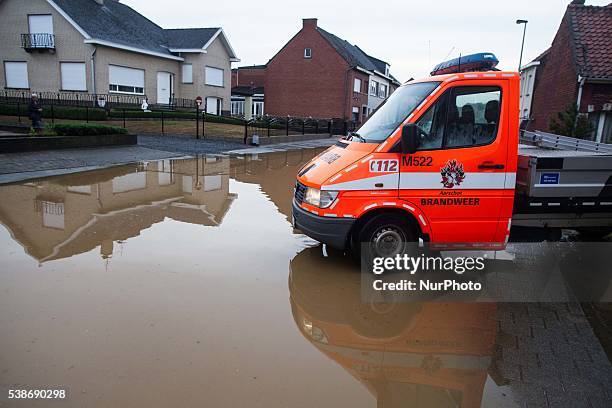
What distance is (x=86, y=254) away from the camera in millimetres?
5863

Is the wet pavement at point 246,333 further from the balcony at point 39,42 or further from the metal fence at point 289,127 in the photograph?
the balcony at point 39,42

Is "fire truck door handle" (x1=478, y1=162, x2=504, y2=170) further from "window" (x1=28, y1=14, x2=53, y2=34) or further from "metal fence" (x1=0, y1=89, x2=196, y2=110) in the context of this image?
"window" (x1=28, y1=14, x2=53, y2=34)

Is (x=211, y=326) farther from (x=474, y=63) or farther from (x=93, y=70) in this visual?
(x=93, y=70)

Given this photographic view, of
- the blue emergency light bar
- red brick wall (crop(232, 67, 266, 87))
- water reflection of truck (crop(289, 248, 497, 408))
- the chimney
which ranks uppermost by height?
the chimney

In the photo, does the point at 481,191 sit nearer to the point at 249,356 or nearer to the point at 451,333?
the point at 451,333

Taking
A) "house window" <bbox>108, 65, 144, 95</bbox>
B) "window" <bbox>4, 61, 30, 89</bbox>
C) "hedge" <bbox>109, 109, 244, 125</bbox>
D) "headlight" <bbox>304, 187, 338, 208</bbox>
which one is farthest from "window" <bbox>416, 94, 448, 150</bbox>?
"window" <bbox>4, 61, 30, 89</bbox>

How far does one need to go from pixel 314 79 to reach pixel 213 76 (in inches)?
407

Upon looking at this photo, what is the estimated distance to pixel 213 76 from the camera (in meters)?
39.3

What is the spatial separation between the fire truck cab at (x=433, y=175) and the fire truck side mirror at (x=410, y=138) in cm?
2

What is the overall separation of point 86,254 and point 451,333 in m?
4.62

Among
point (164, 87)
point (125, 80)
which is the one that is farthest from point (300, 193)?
point (164, 87)

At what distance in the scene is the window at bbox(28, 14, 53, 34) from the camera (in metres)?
30.6

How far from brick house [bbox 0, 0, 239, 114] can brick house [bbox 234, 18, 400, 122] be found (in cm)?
1277

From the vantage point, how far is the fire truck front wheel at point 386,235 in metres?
5.43
